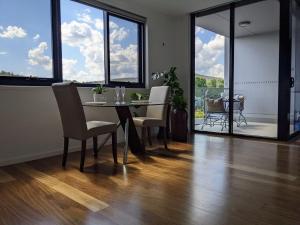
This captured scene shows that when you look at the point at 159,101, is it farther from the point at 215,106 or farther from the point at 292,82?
the point at 292,82

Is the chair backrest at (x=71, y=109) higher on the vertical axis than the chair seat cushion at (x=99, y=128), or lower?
higher

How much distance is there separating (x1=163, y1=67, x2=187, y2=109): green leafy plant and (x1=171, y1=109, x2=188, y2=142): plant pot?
4.2 inches

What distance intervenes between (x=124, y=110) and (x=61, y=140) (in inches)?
39.9

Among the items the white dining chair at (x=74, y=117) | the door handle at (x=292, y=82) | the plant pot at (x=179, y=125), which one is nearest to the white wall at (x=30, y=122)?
the white dining chair at (x=74, y=117)

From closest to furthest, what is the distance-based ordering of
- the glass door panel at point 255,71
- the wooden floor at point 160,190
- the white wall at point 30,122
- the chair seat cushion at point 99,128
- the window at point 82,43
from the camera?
the wooden floor at point 160,190
the chair seat cushion at point 99,128
the white wall at point 30,122
the window at point 82,43
the glass door panel at point 255,71

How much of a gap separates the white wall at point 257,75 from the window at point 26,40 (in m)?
3.28

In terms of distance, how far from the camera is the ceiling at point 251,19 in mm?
4172

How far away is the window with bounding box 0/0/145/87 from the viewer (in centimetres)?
297

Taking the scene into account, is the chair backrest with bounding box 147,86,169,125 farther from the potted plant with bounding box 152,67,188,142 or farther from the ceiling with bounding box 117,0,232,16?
the ceiling with bounding box 117,0,232,16

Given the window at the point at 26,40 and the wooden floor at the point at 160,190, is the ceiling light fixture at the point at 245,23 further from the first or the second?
the window at the point at 26,40

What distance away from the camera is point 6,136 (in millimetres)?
2805

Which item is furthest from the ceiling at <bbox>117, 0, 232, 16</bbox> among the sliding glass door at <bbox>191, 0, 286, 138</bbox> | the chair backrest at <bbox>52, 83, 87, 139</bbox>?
the chair backrest at <bbox>52, 83, 87, 139</bbox>

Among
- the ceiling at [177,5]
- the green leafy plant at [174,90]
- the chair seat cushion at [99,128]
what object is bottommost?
the chair seat cushion at [99,128]

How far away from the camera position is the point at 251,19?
183 inches
